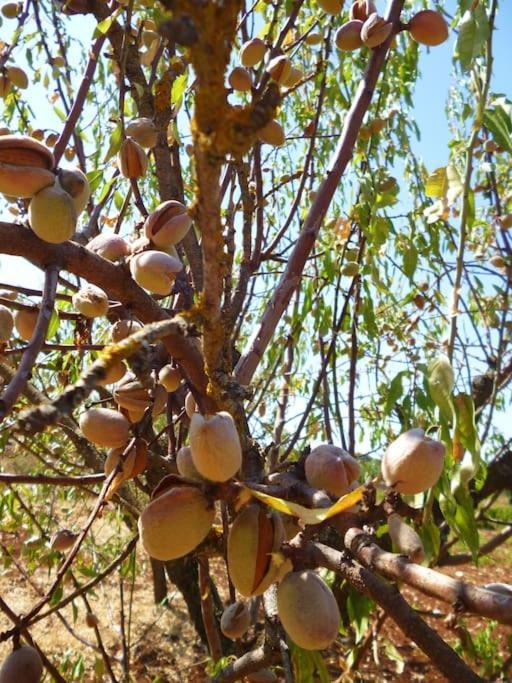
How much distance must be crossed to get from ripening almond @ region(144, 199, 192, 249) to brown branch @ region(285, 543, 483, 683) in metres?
0.58

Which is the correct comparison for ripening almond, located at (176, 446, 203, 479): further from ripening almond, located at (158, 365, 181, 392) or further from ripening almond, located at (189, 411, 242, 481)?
ripening almond, located at (158, 365, 181, 392)

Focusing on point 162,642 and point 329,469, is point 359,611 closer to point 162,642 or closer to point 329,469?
point 329,469

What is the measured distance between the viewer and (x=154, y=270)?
85 centimetres

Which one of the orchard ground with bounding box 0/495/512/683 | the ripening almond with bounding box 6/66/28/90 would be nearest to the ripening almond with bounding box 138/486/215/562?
the orchard ground with bounding box 0/495/512/683

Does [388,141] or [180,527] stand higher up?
[388,141]

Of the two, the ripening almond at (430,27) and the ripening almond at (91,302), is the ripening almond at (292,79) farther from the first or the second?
the ripening almond at (91,302)

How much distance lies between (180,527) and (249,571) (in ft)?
0.33

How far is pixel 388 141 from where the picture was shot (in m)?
2.62

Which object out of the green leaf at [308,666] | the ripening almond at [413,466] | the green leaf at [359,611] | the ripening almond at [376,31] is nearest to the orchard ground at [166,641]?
the green leaf at [359,611]

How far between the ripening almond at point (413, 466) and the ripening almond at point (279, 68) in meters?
0.89

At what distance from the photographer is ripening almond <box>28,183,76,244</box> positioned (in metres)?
0.69

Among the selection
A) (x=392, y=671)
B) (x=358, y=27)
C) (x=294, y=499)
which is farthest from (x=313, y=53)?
(x=392, y=671)

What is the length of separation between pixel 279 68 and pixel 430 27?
12.9 inches

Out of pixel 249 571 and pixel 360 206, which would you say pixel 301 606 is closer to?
pixel 249 571
